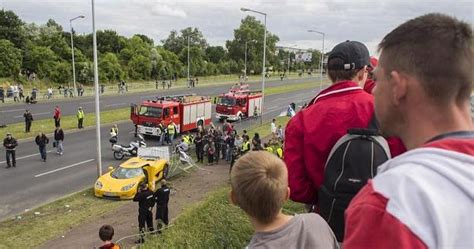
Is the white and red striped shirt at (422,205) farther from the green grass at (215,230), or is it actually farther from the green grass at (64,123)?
the green grass at (64,123)

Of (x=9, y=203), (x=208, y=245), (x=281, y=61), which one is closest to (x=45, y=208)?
(x=9, y=203)

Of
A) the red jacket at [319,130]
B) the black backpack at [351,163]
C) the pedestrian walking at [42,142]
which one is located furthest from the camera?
the pedestrian walking at [42,142]

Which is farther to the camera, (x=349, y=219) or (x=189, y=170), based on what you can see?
(x=189, y=170)

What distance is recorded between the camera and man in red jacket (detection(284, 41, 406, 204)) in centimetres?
338

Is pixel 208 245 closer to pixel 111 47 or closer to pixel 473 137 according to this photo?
pixel 473 137

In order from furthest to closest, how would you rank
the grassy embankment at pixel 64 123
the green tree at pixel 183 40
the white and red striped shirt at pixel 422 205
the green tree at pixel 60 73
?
the green tree at pixel 183 40
the green tree at pixel 60 73
the grassy embankment at pixel 64 123
the white and red striped shirt at pixel 422 205

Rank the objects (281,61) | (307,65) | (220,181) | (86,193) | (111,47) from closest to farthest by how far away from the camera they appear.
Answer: (86,193)
(220,181)
(111,47)
(281,61)
(307,65)

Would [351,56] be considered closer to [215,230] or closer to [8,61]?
[215,230]

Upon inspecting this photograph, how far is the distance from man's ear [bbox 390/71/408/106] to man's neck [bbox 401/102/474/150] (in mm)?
72

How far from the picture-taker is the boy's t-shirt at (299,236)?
8.79ft

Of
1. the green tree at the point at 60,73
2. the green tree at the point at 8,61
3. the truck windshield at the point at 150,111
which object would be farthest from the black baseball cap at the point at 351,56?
the green tree at the point at 60,73

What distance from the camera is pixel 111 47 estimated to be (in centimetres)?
8569

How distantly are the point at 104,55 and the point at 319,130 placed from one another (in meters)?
76.7

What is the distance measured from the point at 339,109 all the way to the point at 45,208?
49.5ft
